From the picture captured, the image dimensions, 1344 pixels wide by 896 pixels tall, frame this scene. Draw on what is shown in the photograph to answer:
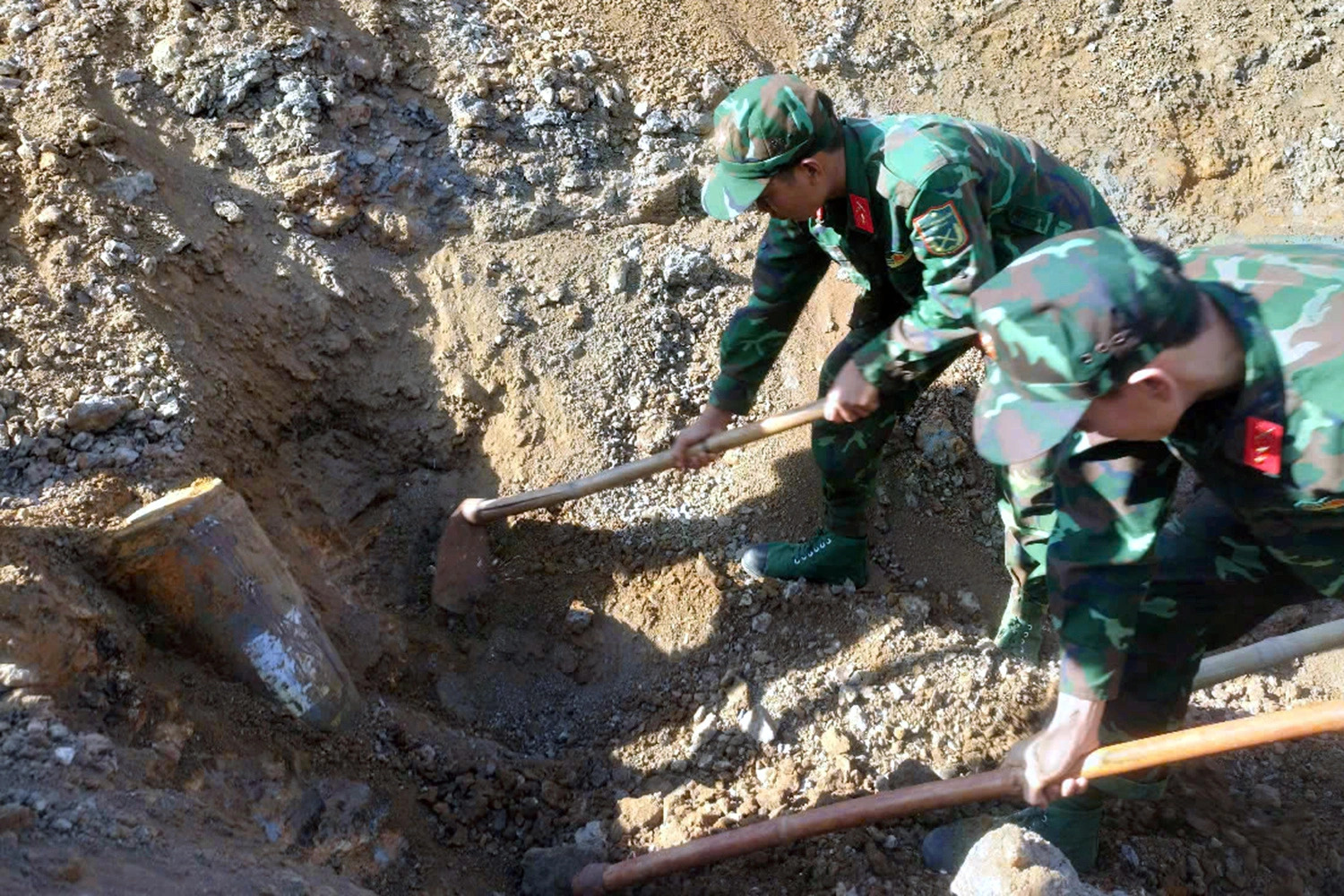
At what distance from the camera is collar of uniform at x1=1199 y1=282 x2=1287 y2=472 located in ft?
6.35

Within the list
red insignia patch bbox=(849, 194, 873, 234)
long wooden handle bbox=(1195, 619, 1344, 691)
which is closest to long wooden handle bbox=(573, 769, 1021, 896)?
long wooden handle bbox=(1195, 619, 1344, 691)

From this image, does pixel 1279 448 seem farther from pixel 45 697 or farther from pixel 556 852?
pixel 45 697

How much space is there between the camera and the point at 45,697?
2400 millimetres

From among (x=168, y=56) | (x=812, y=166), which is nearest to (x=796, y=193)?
(x=812, y=166)

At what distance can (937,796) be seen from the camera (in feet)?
8.15

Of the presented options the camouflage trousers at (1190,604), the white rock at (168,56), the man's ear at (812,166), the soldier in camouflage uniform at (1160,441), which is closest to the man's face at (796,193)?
the man's ear at (812,166)

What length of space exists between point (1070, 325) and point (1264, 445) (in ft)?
1.80

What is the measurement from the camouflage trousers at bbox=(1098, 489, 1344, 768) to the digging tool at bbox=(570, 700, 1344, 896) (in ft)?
0.57

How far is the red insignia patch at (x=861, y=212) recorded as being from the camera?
9.23 feet

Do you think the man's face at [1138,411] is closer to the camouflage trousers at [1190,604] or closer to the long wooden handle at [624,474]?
the camouflage trousers at [1190,604]

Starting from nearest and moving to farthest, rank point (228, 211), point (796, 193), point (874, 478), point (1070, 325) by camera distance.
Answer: point (1070, 325)
point (796, 193)
point (874, 478)
point (228, 211)

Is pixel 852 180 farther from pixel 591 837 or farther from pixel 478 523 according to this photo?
pixel 591 837

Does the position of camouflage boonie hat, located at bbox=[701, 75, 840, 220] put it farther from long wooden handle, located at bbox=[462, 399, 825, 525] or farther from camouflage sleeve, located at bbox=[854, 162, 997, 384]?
long wooden handle, located at bbox=[462, 399, 825, 525]

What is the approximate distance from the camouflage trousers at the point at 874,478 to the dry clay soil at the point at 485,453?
0.25 metres
